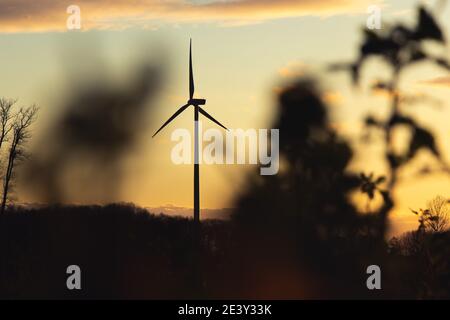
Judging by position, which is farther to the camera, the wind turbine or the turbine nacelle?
the turbine nacelle

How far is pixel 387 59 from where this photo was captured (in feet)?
130

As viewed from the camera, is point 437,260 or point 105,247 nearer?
point 437,260

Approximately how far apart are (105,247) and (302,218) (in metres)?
42.0

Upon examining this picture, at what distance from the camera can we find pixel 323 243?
286 feet

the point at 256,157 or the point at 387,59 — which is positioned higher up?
the point at 256,157

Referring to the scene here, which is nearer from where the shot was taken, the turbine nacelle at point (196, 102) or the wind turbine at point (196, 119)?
the wind turbine at point (196, 119)

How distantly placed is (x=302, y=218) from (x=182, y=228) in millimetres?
52643
